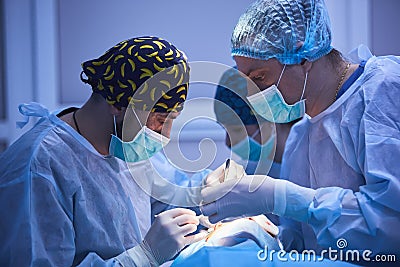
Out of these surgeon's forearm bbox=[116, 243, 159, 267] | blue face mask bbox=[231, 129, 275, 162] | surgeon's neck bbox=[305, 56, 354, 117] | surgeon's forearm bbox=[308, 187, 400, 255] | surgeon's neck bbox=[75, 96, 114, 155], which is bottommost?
surgeon's forearm bbox=[116, 243, 159, 267]

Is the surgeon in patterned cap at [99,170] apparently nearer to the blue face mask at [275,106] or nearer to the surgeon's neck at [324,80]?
the blue face mask at [275,106]

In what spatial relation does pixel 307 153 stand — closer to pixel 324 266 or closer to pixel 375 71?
pixel 375 71

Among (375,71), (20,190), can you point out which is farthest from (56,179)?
(375,71)

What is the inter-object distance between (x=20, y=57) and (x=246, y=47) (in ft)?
4.24

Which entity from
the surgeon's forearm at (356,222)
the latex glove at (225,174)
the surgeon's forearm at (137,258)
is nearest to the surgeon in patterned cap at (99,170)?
the surgeon's forearm at (137,258)

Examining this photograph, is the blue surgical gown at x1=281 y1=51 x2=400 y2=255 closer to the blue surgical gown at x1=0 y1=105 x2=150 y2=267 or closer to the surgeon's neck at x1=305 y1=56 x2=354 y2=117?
the surgeon's neck at x1=305 y1=56 x2=354 y2=117

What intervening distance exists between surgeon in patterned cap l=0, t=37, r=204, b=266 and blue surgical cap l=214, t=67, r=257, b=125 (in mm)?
242

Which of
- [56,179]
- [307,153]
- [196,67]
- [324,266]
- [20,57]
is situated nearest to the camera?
[324,266]

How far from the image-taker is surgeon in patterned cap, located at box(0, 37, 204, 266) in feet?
5.13

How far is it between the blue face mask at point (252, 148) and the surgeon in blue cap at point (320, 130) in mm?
188

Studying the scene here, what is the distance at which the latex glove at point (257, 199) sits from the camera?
5.45 ft

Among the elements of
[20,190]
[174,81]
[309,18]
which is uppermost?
[309,18]

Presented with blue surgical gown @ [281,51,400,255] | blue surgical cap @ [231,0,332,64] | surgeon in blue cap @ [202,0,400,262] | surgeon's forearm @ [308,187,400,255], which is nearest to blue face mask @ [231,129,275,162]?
surgeon in blue cap @ [202,0,400,262]

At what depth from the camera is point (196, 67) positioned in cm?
177
